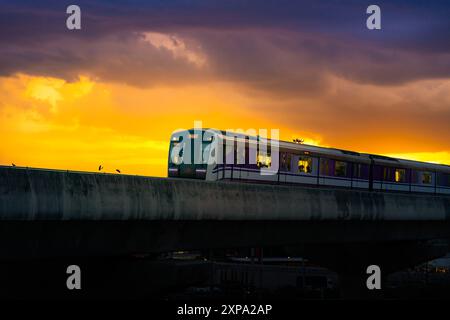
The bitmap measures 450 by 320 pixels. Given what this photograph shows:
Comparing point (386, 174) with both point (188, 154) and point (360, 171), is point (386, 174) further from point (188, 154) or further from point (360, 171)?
point (188, 154)

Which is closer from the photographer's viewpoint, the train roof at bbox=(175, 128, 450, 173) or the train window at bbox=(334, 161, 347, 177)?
the train roof at bbox=(175, 128, 450, 173)

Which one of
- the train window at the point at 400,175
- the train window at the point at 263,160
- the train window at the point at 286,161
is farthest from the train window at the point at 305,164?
the train window at the point at 400,175

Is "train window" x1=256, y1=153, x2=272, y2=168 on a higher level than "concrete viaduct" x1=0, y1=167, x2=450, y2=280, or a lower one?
higher

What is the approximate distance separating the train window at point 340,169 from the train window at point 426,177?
10.2m

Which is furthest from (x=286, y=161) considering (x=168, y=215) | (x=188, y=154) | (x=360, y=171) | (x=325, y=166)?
(x=168, y=215)

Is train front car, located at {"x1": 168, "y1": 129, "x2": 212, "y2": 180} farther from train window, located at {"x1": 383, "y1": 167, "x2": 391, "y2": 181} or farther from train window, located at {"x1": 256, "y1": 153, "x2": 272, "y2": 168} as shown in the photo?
train window, located at {"x1": 383, "y1": 167, "x2": 391, "y2": 181}

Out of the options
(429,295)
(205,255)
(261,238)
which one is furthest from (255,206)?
(205,255)

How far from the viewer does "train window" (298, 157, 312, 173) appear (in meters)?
40.2

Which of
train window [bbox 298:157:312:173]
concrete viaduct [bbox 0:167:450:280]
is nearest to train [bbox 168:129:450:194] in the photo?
train window [bbox 298:157:312:173]

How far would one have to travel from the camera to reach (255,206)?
2545 centimetres

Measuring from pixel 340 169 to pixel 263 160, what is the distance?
8.92m

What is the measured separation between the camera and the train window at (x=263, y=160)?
36.7 metres

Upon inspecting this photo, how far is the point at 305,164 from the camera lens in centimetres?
4066

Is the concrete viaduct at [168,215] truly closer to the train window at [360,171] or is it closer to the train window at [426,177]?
the train window at [360,171]
